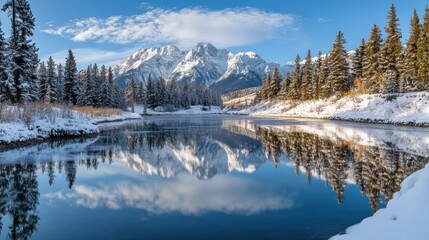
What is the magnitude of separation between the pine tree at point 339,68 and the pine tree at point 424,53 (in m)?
19.1

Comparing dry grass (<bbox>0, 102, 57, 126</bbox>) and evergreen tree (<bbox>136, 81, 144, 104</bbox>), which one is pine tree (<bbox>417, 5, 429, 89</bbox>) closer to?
dry grass (<bbox>0, 102, 57, 126</bbox>)

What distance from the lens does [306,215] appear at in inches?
316

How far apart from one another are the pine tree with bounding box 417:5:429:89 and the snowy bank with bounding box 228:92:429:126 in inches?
147

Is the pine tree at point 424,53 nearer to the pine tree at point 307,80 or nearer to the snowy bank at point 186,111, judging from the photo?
the pine tree at point 307,80

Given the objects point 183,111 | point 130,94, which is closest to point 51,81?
point 130,94

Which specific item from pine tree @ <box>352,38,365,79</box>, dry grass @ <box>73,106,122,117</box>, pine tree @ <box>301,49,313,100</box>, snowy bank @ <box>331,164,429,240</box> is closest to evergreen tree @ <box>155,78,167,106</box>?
dry grass @ <box>73,106,122,117</box>

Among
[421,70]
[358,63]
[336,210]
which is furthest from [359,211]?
[358,63]

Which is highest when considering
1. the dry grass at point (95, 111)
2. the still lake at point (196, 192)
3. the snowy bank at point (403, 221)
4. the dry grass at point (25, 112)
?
the dry grass at point (95, 111)

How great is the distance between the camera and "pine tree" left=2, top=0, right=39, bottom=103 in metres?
32.6

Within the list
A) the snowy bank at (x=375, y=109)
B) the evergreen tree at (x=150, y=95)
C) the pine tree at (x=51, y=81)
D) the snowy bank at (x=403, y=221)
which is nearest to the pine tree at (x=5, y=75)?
the pine tree at (x=51, y=81)

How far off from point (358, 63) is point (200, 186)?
6419 cm

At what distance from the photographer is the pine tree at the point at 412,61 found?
44.8 metres

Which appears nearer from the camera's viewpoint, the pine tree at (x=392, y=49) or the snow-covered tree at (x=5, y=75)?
the snow-covered tree at (x=5, y=75)

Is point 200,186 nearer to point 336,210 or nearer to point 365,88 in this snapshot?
point 336,210
